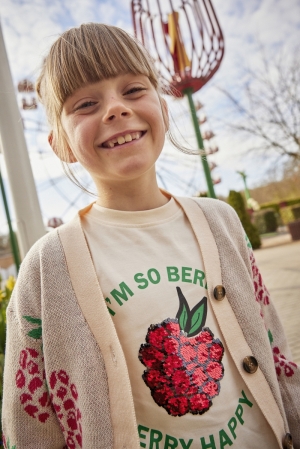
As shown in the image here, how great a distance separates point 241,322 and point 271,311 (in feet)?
0.72

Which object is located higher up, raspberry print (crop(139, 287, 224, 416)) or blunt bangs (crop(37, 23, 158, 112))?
blunt bangs (crop(37, 23, 158, 112))

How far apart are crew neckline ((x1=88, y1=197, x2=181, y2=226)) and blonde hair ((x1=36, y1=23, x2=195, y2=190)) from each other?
23 centimetres

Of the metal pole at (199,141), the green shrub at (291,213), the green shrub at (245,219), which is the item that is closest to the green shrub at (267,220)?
the green shrub at (291,213)

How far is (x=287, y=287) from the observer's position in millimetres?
6492

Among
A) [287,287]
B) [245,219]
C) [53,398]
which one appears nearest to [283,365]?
[53,398]

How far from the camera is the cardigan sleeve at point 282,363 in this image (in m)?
1.10

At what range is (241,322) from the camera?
1080 millimetres

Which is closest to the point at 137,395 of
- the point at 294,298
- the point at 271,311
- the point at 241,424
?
the point at 241,424

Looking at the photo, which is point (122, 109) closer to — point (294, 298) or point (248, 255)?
point (248, 255)

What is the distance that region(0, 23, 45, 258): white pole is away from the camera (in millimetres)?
1735

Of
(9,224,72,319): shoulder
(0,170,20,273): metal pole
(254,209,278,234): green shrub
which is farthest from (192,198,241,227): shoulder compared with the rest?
(254,209,278,234): green shrub

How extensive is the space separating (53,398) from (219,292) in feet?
1.71

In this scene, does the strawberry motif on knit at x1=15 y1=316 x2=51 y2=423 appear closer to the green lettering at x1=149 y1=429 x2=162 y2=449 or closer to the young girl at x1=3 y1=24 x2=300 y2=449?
the young girl at x1=3 y1=24 x2=300 y2=449

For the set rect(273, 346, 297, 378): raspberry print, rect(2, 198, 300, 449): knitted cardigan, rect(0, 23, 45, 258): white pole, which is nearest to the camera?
rect(2, 198, 300, 449): knitted cardigan
